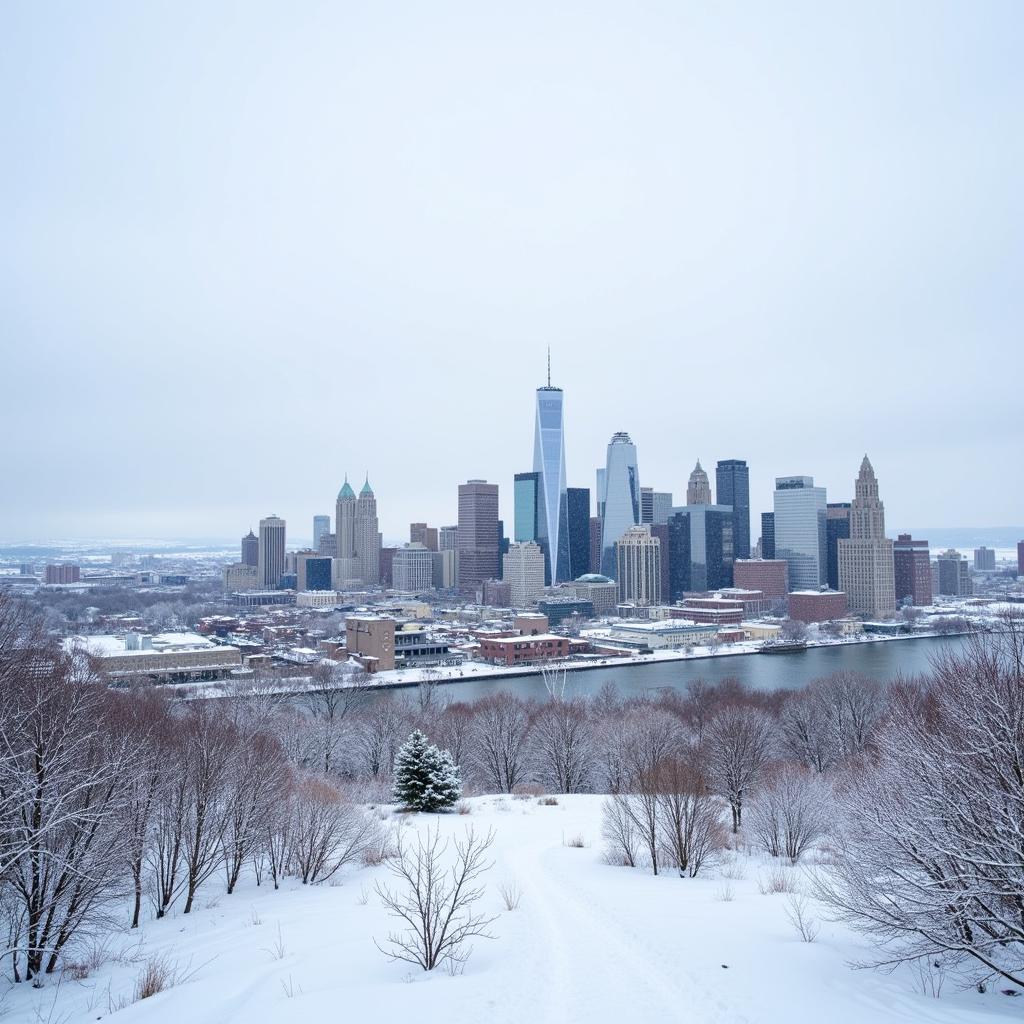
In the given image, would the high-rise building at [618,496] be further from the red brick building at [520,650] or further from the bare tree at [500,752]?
the bare tree at [500,752]

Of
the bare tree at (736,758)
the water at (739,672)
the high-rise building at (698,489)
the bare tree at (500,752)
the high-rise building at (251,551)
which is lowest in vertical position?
the water at (739,672)

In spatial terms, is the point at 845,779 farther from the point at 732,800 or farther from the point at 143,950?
the point at 143,950

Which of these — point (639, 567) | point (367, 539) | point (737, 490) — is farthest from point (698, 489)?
point (367, 539)

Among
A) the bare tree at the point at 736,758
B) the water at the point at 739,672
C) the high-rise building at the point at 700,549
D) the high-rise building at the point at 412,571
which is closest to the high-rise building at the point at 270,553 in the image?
the high-rise building at the point at 412,571

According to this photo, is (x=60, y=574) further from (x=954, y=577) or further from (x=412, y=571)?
(x=954, y=577)

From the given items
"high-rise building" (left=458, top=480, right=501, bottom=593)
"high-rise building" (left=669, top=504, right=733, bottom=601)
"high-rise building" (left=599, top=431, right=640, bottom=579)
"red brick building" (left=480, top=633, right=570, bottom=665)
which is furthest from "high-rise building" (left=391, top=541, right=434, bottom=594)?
"red brick building" (left=480, top=633, right=570, bottom=665)

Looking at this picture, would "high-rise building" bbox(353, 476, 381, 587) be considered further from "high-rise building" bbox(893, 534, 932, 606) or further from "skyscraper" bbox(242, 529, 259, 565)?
"high-rise building" bbox(893, 534, 932, 606)
